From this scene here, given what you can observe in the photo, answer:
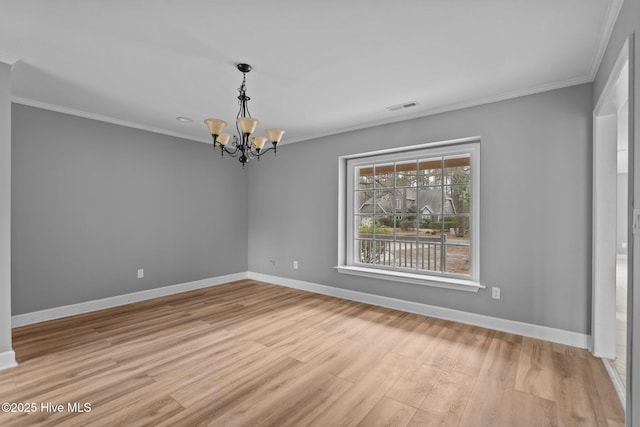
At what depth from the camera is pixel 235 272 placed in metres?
5.55

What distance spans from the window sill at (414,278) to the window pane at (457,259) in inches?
5.0

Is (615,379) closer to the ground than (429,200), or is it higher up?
closer to the ground

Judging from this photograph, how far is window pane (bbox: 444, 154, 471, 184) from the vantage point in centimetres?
357

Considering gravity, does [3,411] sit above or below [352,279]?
below

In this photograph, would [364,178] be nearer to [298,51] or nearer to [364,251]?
[364,251]

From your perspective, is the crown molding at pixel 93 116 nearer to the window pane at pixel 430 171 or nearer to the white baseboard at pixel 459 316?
the white baseboard at pixel 459 316

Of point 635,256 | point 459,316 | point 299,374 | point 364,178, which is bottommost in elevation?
point 299,374

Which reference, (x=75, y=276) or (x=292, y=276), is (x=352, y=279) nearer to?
(x=292, y=276)

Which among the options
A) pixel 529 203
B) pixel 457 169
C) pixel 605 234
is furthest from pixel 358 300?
pixel 605 234

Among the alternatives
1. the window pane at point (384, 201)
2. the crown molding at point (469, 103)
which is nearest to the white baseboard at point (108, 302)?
the window pane at point (384, 201)

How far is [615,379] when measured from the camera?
2.20m

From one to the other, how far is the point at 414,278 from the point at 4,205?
4030 mm

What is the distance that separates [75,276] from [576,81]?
18.9 feet

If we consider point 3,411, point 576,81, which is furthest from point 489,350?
point 3,411
